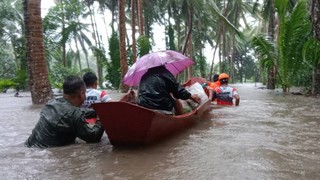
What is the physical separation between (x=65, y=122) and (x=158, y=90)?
1.46 m

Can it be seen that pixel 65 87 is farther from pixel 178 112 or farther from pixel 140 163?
pixel 178 112

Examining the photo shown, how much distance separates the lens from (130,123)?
14.0ft

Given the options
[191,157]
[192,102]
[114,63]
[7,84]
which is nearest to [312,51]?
[192,102]

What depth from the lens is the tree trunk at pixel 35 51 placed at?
987cm

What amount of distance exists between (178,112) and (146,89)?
3.42 feet

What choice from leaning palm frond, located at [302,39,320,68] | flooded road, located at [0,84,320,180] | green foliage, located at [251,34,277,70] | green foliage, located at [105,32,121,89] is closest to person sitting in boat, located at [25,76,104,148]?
flooded road, located at [0,84,320,180]

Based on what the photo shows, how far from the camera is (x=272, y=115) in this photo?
292 inches

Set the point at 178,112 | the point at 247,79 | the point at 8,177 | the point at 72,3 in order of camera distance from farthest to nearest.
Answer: the point at 247,79
the point at 72,3
the point at 178,112
the point at 8,177

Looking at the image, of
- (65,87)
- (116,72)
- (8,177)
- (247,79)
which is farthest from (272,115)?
(247,79)

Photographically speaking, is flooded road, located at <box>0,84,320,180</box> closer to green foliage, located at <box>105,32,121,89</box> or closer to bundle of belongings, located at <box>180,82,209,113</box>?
bundle of belongings, located at <box>180,82,209,113</box>

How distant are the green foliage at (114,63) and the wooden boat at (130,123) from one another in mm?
Answer: 14901

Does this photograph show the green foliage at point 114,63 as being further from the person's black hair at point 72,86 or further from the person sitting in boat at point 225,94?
the person's black hair at point 72,86

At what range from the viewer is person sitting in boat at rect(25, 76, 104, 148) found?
4.33m

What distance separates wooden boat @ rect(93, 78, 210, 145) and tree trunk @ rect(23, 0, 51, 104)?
637cm
